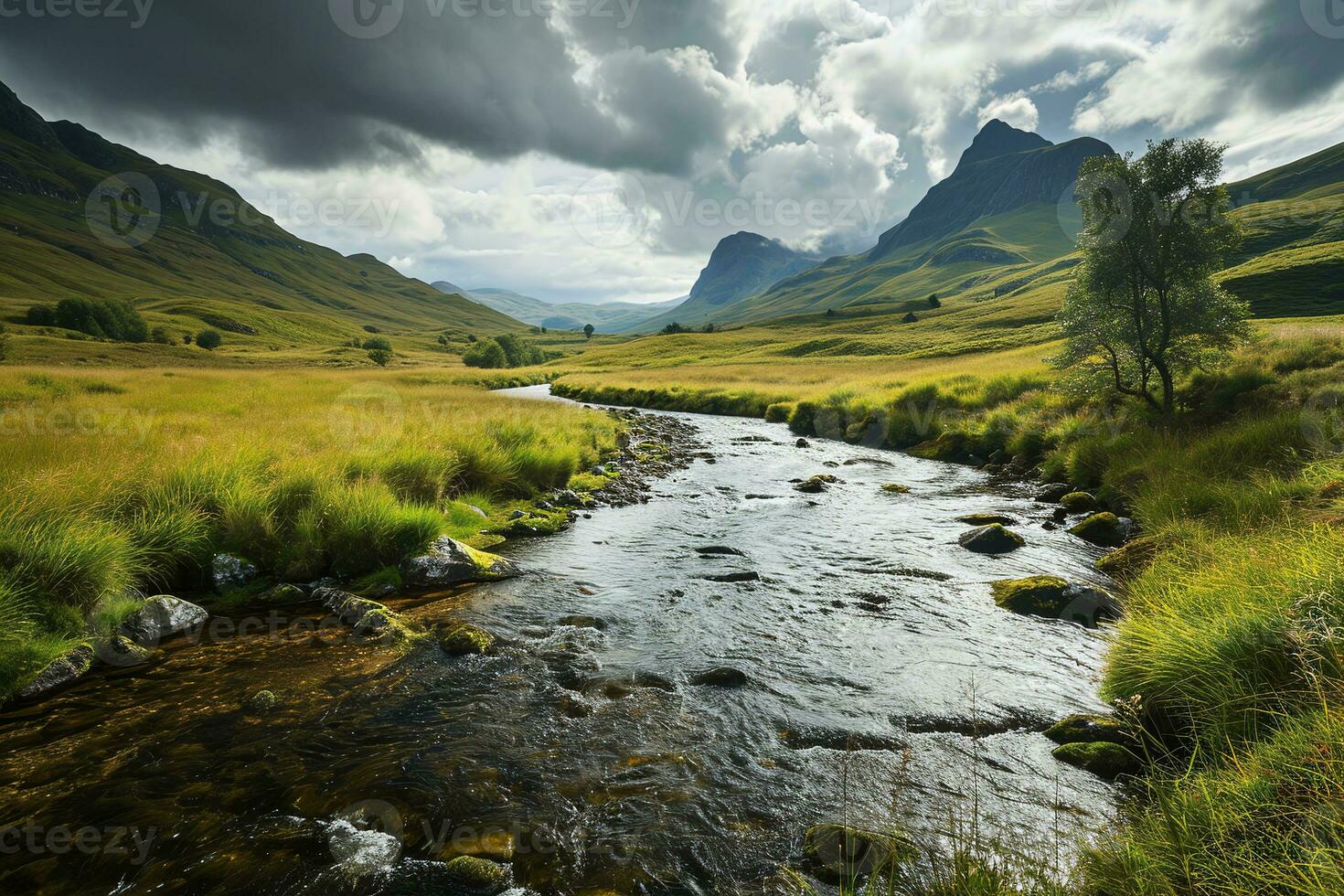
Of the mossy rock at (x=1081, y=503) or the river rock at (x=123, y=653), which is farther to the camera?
the mossy rock at (x=1081, y=503)

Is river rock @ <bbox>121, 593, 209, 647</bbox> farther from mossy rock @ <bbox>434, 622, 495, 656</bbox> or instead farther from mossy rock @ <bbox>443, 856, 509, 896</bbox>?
mossy rock @ <bbox>443, 856, 509, 896</bbox>

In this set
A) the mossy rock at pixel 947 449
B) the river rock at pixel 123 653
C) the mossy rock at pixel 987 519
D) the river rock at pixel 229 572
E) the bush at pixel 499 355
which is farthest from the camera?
the bush at pixel 499 355

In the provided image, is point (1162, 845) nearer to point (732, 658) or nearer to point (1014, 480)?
point (732, 658)

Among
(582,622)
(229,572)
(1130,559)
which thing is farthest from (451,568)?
(1130,559)

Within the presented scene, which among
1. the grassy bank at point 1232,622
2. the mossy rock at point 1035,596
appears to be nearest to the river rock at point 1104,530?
the grassy bank at point 1232,622

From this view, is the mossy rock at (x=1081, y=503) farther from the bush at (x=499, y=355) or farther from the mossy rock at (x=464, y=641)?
the bush at (x=499, y=355)

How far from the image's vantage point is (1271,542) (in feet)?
21.9

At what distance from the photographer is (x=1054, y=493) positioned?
16750mm

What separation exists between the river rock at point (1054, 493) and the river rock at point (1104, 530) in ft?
11.1

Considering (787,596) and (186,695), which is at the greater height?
(186,695)

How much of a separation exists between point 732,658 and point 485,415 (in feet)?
57.0

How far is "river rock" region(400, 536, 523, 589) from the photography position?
10.4 m

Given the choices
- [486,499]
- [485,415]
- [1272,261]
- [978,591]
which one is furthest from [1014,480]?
[1272,261]

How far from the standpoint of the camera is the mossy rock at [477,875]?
436cm
